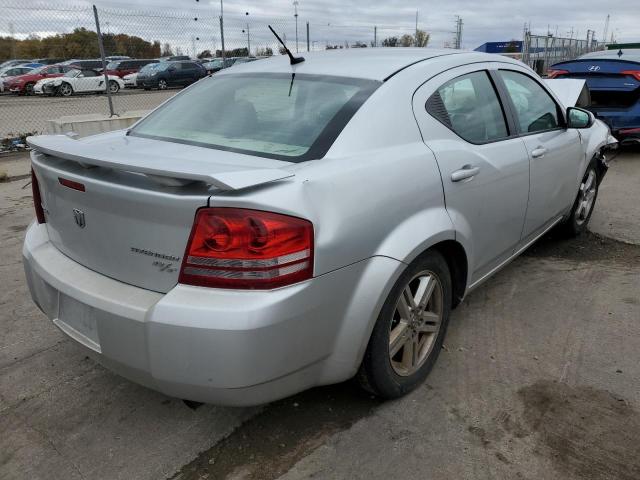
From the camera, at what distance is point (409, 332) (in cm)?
251

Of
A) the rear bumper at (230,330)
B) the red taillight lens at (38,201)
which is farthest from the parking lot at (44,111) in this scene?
the rear bumper at (230,330)

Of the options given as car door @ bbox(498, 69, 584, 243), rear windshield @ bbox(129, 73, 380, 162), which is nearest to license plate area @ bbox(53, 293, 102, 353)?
rear windshield @ bbox(129, 73, 380, 162)

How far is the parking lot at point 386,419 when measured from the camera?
85.5 inches

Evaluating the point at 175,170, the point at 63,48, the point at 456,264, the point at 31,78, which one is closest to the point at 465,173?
the point at 456,264

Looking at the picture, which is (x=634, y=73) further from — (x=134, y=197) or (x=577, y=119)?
(x=134, y=197)

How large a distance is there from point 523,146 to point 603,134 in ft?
6.55

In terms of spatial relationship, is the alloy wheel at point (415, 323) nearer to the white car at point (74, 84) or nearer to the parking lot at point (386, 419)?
the parking lot at point (386, 419)

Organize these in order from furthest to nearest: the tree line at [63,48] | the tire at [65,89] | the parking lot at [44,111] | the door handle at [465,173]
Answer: the tire at [65,89], the tree line at [63,48], the parking lot at [44,111], the door handle at [465,173]

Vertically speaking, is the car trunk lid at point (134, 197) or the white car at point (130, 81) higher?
the car trunk lid at point (134, 197)

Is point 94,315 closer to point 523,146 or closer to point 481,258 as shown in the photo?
point 481,258

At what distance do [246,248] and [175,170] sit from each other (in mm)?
358

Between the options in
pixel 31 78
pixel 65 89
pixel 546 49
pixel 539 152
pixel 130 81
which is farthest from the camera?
pixel 130 81

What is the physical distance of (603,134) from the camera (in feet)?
15.6

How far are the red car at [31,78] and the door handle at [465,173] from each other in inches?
1096
